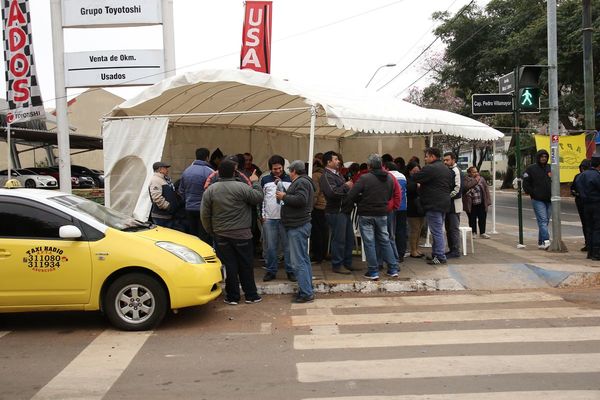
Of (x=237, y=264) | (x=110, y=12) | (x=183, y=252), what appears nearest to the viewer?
(x=183, y=252)

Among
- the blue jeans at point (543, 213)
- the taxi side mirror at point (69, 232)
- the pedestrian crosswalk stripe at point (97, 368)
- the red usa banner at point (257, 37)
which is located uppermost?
the red usa banner at point (257, 37)

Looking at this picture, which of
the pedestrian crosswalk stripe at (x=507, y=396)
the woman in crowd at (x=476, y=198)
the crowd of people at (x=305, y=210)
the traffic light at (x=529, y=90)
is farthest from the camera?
the woman in crowd at (x=476, y=198)

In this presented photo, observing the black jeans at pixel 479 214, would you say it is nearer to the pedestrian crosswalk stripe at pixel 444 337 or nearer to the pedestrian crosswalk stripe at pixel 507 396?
the pedestrian crosswalk stripe at pixel 444 337

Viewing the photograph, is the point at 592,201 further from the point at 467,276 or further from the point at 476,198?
the point at 476,198

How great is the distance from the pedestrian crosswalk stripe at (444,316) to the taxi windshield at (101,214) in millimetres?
2236

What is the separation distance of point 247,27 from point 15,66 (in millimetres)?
5195

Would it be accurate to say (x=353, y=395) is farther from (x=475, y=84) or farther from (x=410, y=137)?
(x=475, y=84)

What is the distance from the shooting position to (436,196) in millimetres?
8945

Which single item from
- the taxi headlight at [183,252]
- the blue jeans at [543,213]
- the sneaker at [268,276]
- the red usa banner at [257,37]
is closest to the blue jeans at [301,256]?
the sneaker at [268,276]

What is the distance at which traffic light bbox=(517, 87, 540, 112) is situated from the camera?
10.1 meters

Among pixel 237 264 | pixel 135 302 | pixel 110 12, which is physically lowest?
pixel 135 302

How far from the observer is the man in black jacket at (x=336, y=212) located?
8234 mm

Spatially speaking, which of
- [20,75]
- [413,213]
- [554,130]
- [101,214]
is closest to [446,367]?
[101,214]

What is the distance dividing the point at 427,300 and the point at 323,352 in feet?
8.80
